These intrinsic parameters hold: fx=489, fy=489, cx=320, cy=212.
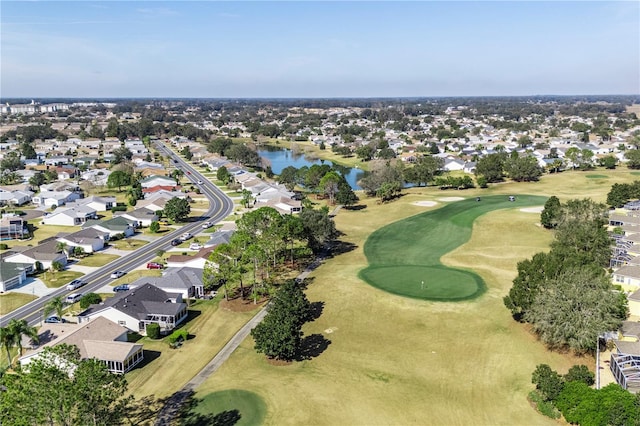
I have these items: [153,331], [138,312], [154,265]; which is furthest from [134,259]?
[153,331]

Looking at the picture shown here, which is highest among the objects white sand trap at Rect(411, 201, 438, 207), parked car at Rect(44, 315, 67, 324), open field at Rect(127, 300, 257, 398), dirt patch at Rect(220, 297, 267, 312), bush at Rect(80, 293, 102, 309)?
white sand trap at Rect(411, 201, 438, 207)

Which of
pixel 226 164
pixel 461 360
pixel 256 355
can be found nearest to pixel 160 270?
pixel 256 355

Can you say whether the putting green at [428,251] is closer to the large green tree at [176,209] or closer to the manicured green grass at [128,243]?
the large green tree at [176,209]

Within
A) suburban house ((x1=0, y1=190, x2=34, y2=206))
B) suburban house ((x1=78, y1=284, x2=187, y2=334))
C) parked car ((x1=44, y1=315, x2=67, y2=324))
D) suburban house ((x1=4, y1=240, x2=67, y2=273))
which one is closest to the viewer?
suburban house ((x1=78, y1=284, x2=187, y2=334))

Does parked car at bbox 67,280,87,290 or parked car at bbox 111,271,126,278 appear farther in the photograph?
parked car at bbox 111,271,126,278

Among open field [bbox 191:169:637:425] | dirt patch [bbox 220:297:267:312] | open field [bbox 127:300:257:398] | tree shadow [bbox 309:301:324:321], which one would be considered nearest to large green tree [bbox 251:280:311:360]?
open field [bbox 191:169:637:425]

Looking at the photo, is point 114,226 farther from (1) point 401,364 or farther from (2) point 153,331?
(1) point 401,364

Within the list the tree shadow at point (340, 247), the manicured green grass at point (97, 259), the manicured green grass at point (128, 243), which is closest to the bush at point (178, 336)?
the manicured green grass at point (97, 259)

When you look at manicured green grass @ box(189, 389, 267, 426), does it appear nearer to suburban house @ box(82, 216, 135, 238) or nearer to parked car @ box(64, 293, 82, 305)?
parked car @ box(64, 293, 82, 305)
